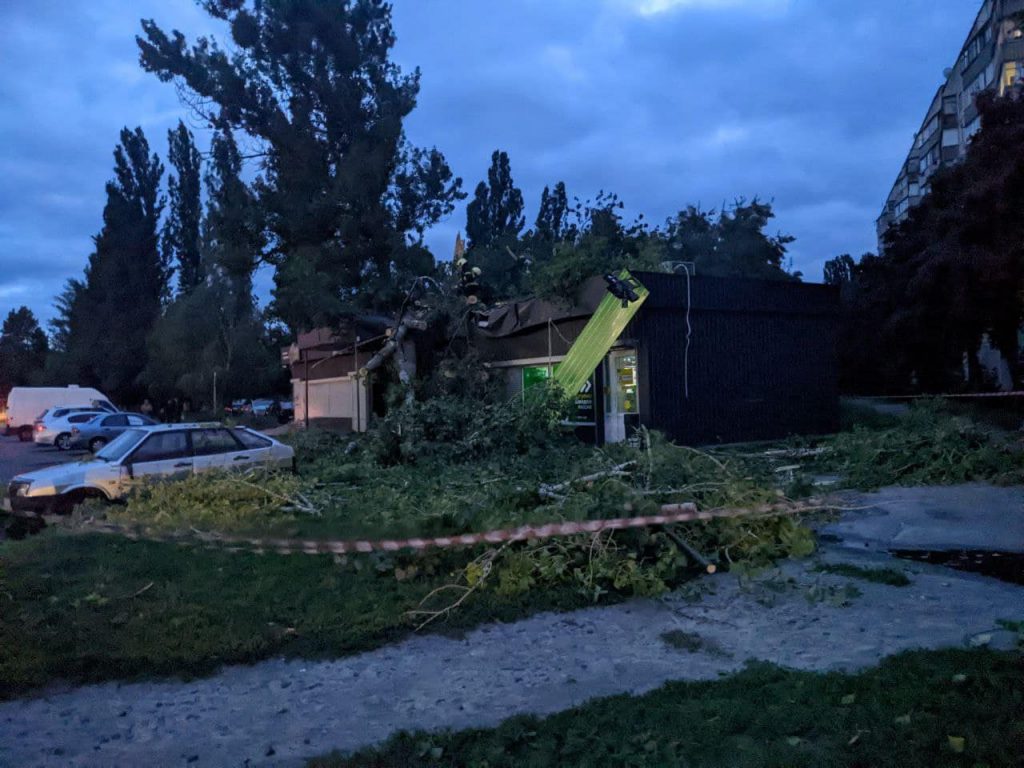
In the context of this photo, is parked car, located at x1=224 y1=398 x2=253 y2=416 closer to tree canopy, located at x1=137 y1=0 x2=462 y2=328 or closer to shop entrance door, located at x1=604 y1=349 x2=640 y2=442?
tree canopy, located at x1=137 y1=0 x2=462 y2=328

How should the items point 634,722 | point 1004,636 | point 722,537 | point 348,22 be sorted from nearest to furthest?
point 634,722 < point 1004,636 < point 722,537 < point 348,22

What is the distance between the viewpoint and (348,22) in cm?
2595

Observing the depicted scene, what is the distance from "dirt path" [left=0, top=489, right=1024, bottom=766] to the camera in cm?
435

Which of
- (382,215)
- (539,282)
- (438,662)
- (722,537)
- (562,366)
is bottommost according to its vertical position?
(438,662)

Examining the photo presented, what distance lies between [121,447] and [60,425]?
823 inches

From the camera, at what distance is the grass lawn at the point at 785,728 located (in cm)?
342

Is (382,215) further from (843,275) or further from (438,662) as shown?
(843,275)

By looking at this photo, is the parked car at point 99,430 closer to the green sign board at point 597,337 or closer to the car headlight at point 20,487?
the green sign board at point 597,337

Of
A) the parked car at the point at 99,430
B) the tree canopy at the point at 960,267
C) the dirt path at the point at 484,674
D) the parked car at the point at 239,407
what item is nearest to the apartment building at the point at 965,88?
the tree canopy at the point at 960,267

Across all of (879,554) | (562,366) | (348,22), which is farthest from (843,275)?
(879,554)

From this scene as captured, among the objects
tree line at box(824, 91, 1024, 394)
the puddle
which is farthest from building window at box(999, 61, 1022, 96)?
the puddle

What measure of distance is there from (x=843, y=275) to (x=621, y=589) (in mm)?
76926

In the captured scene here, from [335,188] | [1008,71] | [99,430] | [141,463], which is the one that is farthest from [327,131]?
[1008,71]

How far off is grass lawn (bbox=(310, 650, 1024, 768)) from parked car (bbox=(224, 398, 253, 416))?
35664mm
